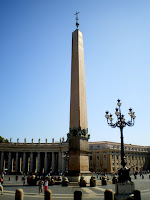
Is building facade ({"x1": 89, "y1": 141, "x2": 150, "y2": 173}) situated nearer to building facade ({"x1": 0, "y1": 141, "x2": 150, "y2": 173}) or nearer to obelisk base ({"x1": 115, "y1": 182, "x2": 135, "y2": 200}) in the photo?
building facade ({"x1": 0, "y1": 141, "x2": 150, "y2": 173})

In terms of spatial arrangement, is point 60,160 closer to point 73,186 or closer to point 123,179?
point 73,186

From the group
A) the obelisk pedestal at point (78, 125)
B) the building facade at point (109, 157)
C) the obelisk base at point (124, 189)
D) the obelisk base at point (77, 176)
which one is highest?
the obelisk pedestal at point (78, 125)

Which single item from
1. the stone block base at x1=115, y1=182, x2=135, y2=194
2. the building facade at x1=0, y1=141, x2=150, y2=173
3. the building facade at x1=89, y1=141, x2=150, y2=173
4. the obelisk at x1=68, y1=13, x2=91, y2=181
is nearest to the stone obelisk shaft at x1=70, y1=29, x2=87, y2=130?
the obelisk at x1=68, y1=13, x2=91, y2=181

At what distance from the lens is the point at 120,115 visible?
16.0 metres

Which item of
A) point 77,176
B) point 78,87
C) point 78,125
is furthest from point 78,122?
point 77,176

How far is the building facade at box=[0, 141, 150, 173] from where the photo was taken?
2746 inches

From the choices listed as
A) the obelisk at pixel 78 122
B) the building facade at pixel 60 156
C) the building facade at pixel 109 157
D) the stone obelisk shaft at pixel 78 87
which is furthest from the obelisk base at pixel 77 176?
the building facade at pixel 109 157

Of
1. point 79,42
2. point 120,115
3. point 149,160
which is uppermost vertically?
point 79,42

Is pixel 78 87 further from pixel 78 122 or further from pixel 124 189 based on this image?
pixel 124 189

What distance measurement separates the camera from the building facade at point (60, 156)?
6975 centimetres

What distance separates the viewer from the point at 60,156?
7094 cm

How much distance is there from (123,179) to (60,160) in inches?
2390

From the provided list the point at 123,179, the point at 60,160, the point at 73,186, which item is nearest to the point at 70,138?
the point at 73,186

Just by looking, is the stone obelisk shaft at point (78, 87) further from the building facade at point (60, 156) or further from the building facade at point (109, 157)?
the building facade at point (109, 157)
